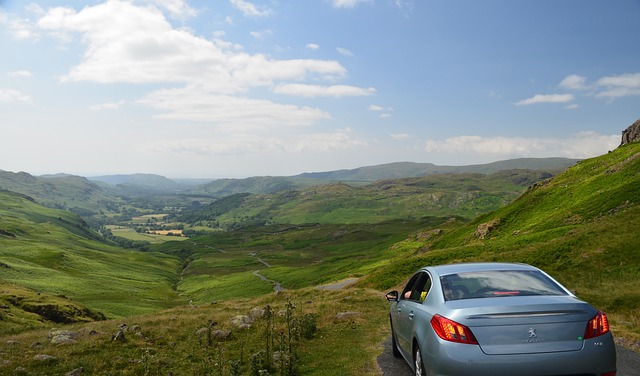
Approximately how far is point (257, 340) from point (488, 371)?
628 inches

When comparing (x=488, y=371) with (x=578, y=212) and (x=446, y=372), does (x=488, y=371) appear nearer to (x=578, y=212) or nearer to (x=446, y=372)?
(x=446, y=372)

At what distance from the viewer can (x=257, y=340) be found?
20906 mm

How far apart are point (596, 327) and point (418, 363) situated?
3.81 meters

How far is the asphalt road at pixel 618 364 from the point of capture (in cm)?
1156

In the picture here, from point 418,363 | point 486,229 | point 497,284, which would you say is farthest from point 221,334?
point 486,229

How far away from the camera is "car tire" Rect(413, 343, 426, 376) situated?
8.98 metres

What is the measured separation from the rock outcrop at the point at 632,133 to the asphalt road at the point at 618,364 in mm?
95788

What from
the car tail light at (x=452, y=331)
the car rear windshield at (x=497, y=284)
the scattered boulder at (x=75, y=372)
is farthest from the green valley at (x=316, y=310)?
the car tail light at (x=452, y=331)

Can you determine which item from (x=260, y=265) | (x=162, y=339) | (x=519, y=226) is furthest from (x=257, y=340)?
(x=260, y=265)

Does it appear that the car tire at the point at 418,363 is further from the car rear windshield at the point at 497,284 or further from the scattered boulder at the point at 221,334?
the scattered boulder at the point at 221,334

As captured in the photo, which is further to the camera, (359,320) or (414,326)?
(359,320)

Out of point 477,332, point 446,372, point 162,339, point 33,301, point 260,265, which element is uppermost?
point 477,332

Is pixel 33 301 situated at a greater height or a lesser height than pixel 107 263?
greater

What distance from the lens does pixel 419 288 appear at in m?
11.2
